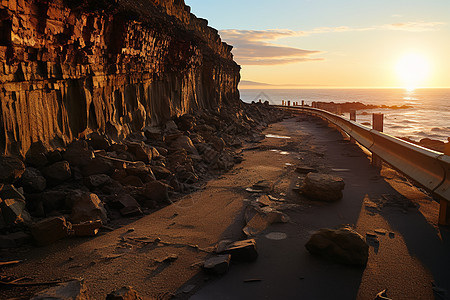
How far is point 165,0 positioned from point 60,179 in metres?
13.4

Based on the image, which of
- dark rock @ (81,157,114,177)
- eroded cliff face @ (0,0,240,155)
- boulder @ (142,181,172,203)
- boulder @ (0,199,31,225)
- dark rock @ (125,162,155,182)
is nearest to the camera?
boulder @ (0,199,31,225)

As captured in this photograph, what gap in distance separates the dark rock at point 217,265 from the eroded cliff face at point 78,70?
4110mm

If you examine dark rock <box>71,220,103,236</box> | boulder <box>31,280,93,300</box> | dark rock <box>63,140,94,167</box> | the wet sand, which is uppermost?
dark rock <box>63,140,94,167</box>

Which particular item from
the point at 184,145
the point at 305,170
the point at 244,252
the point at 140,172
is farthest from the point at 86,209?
the point at 305,170

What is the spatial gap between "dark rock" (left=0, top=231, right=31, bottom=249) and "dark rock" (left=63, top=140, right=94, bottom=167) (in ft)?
7.21

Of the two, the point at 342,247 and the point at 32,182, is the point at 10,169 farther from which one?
the point at 342,247

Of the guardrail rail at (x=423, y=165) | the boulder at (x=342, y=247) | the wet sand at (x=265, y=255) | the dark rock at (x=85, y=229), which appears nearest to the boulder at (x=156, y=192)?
the wet sand at (x=265, y=255)

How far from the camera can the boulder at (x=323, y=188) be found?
567 centimetres

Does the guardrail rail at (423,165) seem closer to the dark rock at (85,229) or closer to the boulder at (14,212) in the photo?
the dark rock at (85,229)

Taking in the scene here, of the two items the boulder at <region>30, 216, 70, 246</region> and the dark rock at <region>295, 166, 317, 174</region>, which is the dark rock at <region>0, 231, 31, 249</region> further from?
the dark rock at <region>295, 166, 317, 174</region>

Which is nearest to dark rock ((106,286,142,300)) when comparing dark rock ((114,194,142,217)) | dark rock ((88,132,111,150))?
dark rock ((114,194,142,217))

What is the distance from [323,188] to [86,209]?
13.0 feet

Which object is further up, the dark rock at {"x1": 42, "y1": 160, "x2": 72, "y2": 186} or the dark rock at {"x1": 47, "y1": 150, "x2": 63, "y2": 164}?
the dark rock at {"x1": 47, "y1": 150, "x2": 63, "y2": 164}

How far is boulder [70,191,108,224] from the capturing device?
179 inches
